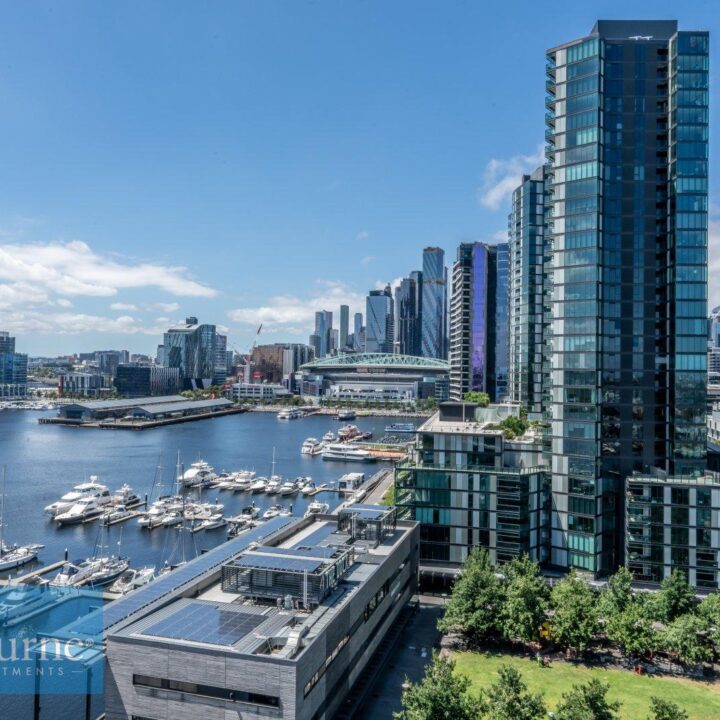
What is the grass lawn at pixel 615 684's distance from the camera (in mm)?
28047

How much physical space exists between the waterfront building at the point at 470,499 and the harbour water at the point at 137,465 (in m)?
26.9

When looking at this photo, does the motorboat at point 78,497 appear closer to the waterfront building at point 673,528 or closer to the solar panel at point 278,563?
the solar panel at point 278,563

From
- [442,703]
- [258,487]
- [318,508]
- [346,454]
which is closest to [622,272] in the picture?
[442,703]

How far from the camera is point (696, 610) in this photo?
1339 inches

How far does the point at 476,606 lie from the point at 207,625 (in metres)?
16.3

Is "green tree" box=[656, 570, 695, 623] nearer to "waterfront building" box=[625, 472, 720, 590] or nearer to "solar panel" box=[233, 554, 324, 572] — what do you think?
"waterfront building" box=[625, 472, 720, 590]

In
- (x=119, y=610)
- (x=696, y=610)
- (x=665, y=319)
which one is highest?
(x=665, y=319)

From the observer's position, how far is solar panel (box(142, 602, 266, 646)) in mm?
22234

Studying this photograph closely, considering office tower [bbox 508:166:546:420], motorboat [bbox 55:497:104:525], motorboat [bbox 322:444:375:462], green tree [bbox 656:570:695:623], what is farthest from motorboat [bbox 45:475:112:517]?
green tree [bbox 656:570:695:623]

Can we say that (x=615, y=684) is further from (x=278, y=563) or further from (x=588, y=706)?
(x=278, y=563)

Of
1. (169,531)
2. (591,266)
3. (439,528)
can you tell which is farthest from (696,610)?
(169,531)

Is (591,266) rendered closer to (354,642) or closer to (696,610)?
(696,610)

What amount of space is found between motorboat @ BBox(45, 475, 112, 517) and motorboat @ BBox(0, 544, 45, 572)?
12.6 m

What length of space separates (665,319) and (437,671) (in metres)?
30.8
